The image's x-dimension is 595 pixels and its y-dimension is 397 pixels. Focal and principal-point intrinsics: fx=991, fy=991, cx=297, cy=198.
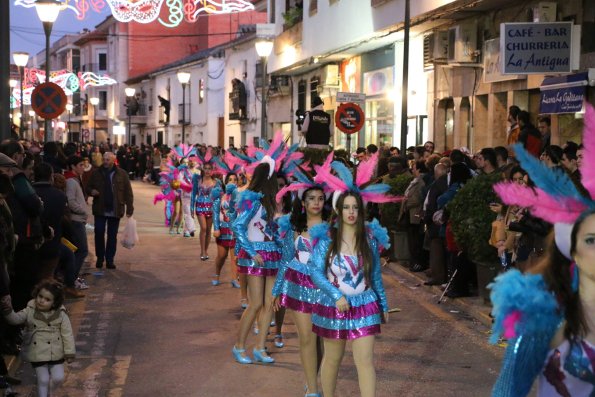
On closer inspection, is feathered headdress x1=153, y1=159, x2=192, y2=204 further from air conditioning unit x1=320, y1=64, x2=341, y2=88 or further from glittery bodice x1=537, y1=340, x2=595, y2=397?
glittery bodice x1=537, y1=340, x2=595, y2=397

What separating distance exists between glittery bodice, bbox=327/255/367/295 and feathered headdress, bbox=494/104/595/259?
3.12 m

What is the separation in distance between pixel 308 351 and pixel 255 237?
2.07 m

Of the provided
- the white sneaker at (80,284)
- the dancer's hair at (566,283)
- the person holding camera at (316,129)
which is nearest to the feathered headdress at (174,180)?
the person holding camera at (316,129)

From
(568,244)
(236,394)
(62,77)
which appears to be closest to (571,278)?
(568,244)

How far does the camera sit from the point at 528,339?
3.42 meters

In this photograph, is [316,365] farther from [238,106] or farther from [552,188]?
[238,106]

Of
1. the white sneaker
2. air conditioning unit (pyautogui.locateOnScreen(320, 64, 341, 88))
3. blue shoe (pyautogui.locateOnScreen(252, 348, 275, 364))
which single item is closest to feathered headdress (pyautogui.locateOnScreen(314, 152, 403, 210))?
blue shoe (pyautogui.locateOnScreen(252, 348, 275, 364))

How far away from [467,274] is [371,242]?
5481 mm

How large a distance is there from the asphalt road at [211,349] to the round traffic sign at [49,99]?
3776 millimetres

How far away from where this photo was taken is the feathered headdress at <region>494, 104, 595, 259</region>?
3338 mm

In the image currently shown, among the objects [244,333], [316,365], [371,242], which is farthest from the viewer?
[244,333]

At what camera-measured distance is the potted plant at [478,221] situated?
1080cm

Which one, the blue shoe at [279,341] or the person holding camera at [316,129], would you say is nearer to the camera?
the blue shoe at [279,341]

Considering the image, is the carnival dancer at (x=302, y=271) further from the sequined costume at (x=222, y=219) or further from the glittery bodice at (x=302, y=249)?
the sequined costume at (x=222, y=219)
